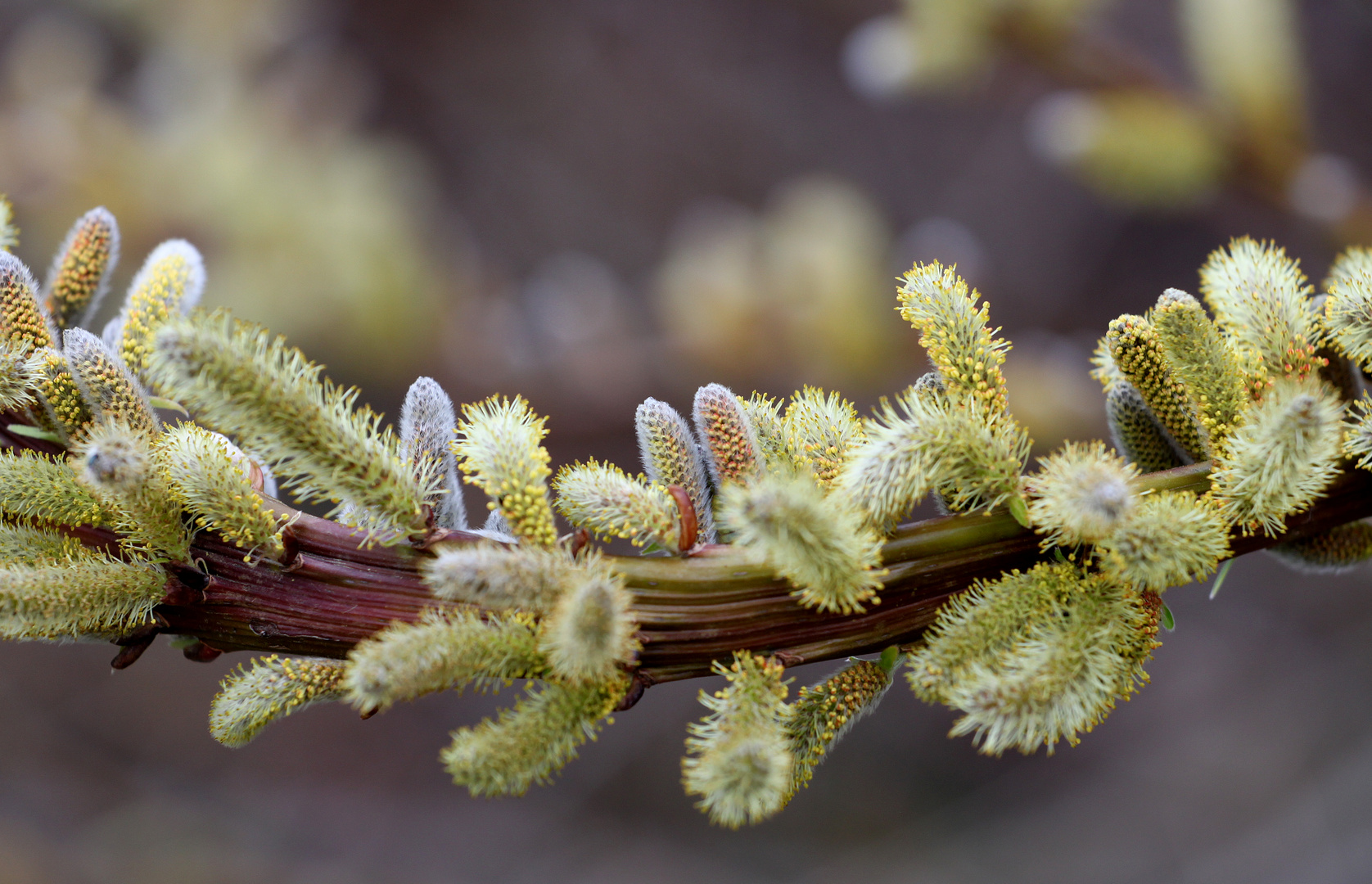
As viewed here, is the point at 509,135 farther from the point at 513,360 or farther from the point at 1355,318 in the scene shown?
the point at 1355,318

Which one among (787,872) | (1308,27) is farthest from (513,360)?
(1308,27)

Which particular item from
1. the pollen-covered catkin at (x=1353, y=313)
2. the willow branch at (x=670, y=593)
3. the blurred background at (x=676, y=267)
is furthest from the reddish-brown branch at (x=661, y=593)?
the blurred background at (x=676, y=267)

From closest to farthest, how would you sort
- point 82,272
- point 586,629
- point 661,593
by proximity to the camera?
point 586,629 < point 661,593 < point 82,272

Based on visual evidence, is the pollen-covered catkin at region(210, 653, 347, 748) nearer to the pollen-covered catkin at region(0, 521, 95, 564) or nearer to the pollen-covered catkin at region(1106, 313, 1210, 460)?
the pollen-covered catkin at region(0, 521, 95, 564)

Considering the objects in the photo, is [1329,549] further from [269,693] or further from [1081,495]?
[269,693]

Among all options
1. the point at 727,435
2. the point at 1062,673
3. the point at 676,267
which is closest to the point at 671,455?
the point at 727,435

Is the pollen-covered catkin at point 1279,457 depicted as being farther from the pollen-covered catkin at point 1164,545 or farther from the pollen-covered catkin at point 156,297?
the pollen-covered catkin at point 156,297
